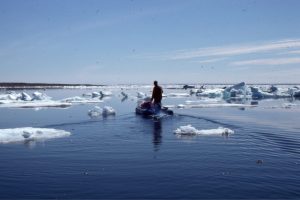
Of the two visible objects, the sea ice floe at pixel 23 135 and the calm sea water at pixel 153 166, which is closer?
the calm sea water at pixel 153 166

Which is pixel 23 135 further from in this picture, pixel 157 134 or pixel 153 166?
pixel 153 166

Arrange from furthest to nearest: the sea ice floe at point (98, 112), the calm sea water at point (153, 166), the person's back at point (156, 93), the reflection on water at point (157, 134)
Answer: the sea ice floe at point (98, 112) → the person's back at point (156, 93) → the reflection on water at point (157, 134) → the calm sea water at point (153, 166)

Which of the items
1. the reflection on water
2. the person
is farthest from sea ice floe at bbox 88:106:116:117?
the reflection on water

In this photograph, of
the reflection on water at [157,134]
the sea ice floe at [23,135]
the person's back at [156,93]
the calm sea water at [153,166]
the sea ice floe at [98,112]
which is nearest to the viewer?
the calm sea water at [153,166]

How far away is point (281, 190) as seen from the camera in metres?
8.96

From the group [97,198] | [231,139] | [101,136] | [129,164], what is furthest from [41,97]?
[97,198]

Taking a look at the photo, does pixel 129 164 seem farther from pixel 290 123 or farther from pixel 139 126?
pixel 290 123

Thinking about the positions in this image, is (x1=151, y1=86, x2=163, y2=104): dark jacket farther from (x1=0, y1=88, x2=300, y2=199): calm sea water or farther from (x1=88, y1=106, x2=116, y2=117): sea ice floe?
(x1=0, y1=88, x2=300, y2=199): calm sea water

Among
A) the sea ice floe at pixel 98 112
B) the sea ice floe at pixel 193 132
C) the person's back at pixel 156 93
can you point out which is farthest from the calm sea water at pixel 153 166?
the sea ice floe at pixel 98 112

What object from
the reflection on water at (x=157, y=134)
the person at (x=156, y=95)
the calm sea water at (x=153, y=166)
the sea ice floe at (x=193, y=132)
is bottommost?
the reflection on water at (x=157, y=134)

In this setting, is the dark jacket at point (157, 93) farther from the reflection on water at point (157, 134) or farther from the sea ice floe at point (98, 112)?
the sea ice floe at point (98, 112)

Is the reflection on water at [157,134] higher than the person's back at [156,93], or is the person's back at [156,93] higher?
the person's back at [156,93]

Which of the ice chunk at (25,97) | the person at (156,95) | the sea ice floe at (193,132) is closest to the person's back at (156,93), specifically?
the person at (156,95)

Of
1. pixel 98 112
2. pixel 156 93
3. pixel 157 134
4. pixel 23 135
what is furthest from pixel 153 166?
pixel 98 112
